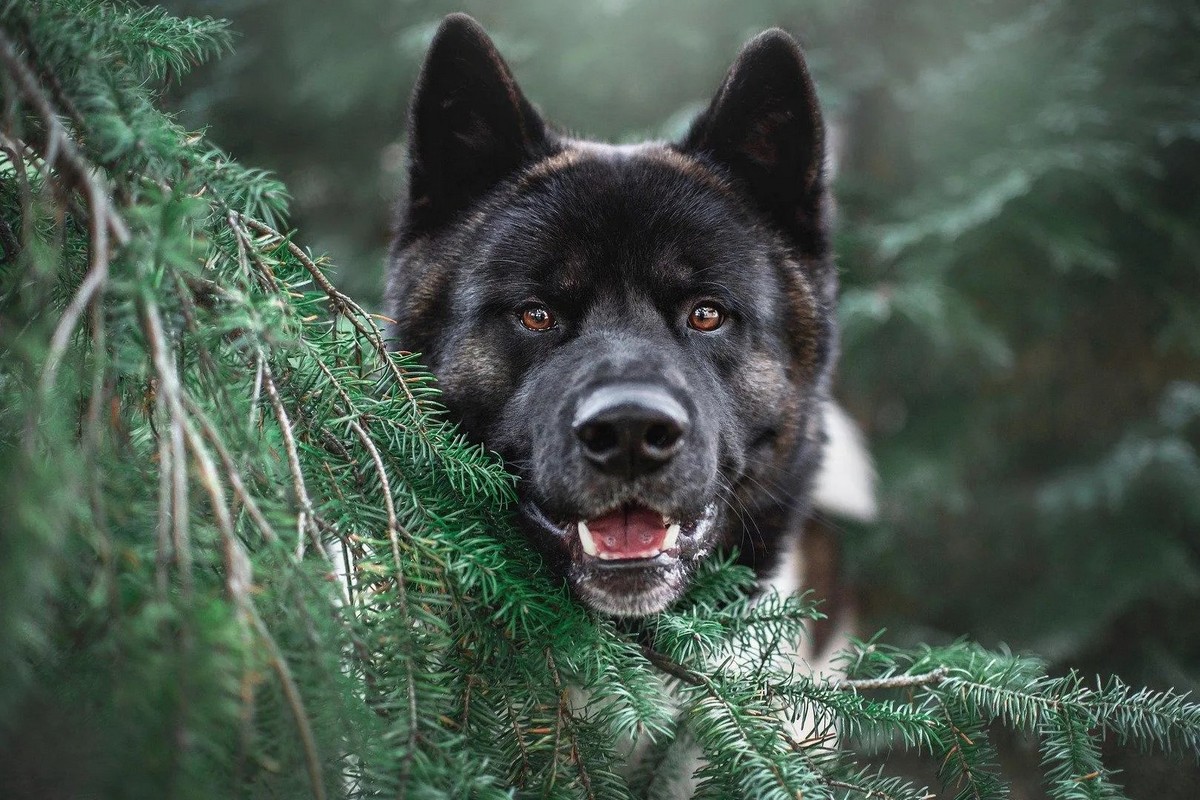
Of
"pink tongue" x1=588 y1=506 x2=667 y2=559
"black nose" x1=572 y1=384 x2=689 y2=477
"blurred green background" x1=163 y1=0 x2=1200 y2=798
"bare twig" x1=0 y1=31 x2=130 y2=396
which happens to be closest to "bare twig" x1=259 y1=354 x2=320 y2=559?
"bare twig" x1=0 y1=31 x2=130 y2=396

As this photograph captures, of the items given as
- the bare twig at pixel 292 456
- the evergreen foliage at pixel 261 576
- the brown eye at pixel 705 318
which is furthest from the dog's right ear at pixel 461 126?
the bare twig at pixel 292 456

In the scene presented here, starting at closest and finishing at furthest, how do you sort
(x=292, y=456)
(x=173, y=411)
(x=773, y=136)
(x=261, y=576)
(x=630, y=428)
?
1. (x=173, y=411)
2. (x=261, y=576)
3. (x=292, y=456)
4. (x=630, y=428)
5. (x=773, y=136)

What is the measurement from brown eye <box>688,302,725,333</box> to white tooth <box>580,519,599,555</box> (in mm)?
633

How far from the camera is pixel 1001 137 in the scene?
3932 millimetres

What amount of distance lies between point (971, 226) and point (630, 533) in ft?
9.20

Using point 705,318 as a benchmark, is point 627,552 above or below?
below

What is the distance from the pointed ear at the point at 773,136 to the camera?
86.4 inches

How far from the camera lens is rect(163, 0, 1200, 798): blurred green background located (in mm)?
3670

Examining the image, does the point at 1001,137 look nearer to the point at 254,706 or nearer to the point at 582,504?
the point at 582,504

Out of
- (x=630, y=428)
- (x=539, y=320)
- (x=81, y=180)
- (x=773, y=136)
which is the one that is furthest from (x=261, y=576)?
(x=773, y=136)

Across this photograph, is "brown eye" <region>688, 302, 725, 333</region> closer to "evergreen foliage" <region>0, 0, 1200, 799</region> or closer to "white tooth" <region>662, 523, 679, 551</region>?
"white tooth" <region>662, 523, 679, 551</region>

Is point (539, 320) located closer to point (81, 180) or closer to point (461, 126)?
point (461, 126)

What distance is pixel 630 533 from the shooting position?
174 cm

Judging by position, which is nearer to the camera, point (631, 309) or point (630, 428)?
point (630, 428)
